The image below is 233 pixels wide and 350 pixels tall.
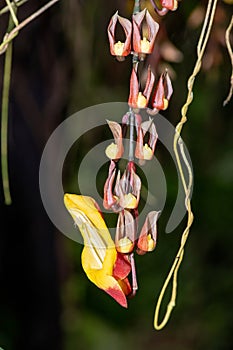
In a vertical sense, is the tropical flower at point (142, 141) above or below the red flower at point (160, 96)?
below

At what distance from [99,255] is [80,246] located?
1.03 metres

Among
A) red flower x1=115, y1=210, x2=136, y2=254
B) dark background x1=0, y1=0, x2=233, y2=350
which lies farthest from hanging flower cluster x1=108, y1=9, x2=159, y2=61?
dark background x1=0, y1=0, x2=233, y2=350

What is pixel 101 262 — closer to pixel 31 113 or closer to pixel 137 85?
pixel 137 85

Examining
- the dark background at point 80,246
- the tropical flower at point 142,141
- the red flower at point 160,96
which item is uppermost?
the red flower at point 160,96

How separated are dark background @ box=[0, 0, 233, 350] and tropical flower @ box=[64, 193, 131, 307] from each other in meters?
0.73

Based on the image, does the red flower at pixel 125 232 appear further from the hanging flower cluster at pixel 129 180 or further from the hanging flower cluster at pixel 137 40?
the hanging flower cluster at pixel 137 40

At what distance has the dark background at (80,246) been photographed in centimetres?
146

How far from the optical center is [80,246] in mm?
1682

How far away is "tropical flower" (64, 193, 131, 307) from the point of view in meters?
0.63

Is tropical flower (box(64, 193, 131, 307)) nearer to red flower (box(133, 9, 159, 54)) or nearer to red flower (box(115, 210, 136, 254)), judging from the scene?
red flower (box(115, 210, 136, 254))

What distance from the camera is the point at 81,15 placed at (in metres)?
1.33

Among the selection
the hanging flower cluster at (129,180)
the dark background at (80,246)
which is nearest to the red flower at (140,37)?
the hanging flower cluster at (129,180)

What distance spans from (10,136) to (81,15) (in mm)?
305

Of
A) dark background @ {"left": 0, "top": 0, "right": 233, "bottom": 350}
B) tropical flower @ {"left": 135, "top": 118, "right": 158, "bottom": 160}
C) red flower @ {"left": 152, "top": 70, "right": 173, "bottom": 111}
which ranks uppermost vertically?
red flower @ {"left": 152, "top": 70, "right": 173, "bottom": 111}
